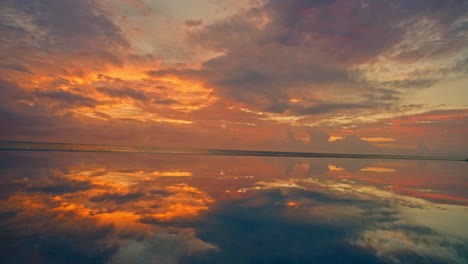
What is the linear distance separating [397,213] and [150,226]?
10.5 meters

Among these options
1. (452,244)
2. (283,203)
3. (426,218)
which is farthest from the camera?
A: (283,203)

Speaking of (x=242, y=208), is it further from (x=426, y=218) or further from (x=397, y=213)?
(x=426, y=218)

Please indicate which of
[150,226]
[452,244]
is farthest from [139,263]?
[452,244]

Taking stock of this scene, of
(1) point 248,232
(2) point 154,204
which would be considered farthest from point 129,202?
(1) point 248,232

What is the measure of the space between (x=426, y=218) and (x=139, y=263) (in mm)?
11422

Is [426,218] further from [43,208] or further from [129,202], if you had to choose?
[43,208]

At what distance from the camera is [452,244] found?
7.39 m

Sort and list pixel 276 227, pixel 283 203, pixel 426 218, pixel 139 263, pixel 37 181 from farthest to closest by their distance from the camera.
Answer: pixel 37 181 < pixel 283 203 < pixel 426 218 < pixel 276 227 < pixel 139 263

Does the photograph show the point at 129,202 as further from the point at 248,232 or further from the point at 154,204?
the point at 248,232

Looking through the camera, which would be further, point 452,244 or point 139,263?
point 452,244

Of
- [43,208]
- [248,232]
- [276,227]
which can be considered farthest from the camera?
[43,208]

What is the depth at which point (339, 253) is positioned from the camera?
6.60 metres

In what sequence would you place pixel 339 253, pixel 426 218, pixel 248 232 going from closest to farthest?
pixel 339 253
pixel 248 232
pixel 426 218

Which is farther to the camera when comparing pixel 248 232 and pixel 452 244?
pixel 248 232
